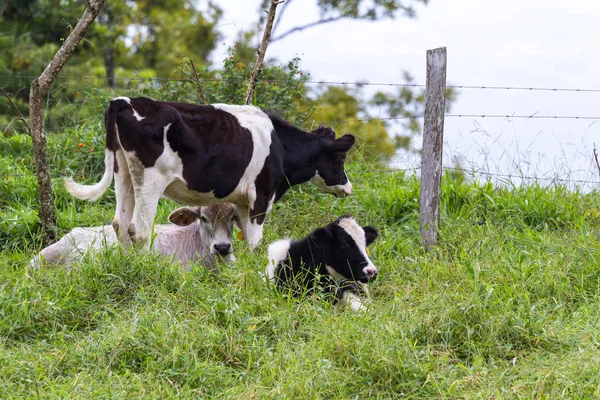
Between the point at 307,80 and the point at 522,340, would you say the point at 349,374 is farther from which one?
the point at 307,80

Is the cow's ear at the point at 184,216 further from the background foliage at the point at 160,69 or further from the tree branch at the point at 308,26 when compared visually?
the tree branch at the point at 308,26

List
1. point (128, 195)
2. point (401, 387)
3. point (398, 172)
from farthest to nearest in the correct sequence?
point (398, 172) → point (128, 195) → point (401, 387)

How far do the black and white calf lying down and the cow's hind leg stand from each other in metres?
1.21

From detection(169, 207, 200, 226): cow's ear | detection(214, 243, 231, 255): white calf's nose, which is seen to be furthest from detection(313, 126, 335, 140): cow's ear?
detection(214, 243, 231, 255): white calf's nose

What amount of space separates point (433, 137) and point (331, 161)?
967 mm

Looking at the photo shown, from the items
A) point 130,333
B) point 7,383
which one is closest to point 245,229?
point 130,333

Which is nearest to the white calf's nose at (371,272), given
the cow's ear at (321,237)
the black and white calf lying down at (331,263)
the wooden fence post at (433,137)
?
the black and white calf lying down at (331,263)

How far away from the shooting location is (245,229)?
7.54 m

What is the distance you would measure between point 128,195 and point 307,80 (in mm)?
3453

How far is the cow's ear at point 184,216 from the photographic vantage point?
7.57 metres

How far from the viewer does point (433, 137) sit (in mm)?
7871

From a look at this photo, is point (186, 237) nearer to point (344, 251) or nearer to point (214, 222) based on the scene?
point (214, 222)

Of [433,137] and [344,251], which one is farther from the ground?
[433,137]

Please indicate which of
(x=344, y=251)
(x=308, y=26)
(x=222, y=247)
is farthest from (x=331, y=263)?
(x=308, y=26)
